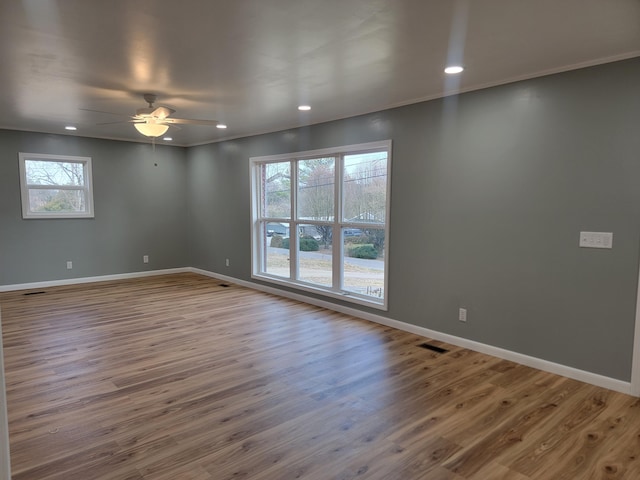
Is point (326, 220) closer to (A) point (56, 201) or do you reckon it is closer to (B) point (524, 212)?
(B) point (524, 212)

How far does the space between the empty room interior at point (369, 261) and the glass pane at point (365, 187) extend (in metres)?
0.03

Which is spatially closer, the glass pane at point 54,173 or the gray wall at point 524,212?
the gray wall at point 524,212

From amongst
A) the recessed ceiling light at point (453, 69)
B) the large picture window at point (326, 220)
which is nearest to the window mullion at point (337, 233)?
the large picture window at point (326, 220)

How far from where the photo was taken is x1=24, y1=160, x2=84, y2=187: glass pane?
617 centimetres

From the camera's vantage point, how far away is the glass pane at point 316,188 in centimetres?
526

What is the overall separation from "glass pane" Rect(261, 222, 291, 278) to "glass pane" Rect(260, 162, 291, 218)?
0.20 meters

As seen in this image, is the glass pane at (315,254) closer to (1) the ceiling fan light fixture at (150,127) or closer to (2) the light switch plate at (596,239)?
(1) the ceiling fan light fixture at (150,127)

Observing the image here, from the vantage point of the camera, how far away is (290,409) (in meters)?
2.75

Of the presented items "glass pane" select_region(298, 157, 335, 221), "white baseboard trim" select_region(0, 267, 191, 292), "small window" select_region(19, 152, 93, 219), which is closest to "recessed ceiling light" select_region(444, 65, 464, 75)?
"glass pane" select_region(298, 157, 335, 221)

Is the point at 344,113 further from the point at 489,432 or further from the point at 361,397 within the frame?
the point at 489,432

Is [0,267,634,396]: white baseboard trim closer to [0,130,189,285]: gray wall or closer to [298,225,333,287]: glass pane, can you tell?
[0,130,189,285]: gray wall

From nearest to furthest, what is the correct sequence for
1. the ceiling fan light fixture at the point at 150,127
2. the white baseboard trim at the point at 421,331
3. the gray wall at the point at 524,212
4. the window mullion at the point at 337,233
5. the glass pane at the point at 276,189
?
1. the gray wall at the point at 524,212
2. the white baseboard trim at the point at 421,331
3. the ceiling fan light fixture at the point at 150,127
4. the window mullion at the point at 337,233
5. the glass pane at the point at 276,189

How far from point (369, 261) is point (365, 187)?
891 millimetres

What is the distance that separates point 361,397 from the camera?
292cm
